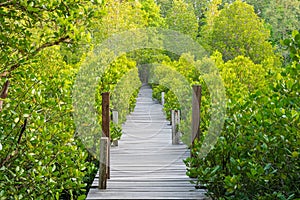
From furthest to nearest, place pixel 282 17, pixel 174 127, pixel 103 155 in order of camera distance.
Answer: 1. pixel 282 17
2. pixel 174 127
3. pixel 103 155

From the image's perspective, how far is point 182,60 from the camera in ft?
45.5

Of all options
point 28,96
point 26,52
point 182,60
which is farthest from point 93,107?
point 182,60

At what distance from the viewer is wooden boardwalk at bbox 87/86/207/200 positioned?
498 cm

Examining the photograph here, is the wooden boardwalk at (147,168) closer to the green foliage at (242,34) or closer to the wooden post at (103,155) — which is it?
the wooden post at (103,155)

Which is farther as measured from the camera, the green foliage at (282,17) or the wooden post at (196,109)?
the green foliage at (282,17)

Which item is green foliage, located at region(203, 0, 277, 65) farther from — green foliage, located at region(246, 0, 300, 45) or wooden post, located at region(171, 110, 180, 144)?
wooden post, located at region(171, 110, 180, 144)

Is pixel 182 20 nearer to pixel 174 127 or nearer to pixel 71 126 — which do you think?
pixel 174 127

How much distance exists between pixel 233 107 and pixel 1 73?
265cm

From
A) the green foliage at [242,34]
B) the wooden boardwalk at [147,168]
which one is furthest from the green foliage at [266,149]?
the green foliage at [242,34]

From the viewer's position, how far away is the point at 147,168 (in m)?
6.51

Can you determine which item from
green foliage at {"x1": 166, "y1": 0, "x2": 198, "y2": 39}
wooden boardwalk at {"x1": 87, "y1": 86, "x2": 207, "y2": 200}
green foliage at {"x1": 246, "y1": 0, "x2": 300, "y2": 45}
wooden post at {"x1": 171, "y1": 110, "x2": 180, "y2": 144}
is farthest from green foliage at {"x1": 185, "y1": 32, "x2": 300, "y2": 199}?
green foliage at {"x1": 246, "y1": 0, "x2": 300, "y2": 45}

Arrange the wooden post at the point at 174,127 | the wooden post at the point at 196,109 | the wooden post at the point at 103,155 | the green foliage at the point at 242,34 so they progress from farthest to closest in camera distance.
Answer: the green foliage at the point at 242,34
the wooden post at the point at 174,127
the wooden post at the point at 196,109
the wooden post at the point at 103,155

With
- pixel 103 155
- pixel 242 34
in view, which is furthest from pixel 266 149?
pixel 242 34

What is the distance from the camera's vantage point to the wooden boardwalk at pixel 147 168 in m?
4.98
